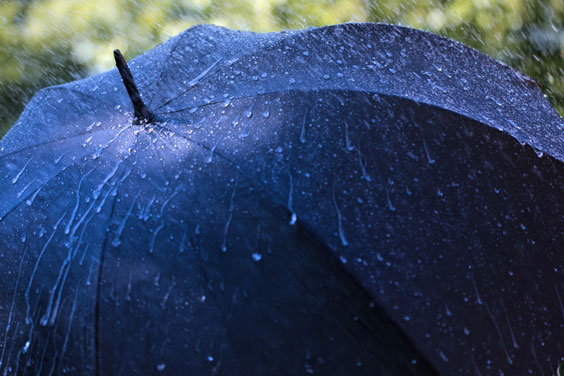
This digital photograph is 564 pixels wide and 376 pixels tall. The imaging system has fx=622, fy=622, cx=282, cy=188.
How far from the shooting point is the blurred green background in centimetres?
354

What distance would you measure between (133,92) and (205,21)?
2509mm

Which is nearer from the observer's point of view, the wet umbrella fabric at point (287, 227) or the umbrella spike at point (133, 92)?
the wet umbrella fabric at point (287, 227)

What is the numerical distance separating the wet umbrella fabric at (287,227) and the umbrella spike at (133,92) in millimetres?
27

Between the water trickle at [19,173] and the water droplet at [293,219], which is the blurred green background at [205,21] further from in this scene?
the water droplet at [293,219]

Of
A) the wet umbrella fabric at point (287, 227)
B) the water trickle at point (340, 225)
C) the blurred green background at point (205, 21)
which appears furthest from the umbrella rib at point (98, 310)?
the blurred green background at point (205, 21)

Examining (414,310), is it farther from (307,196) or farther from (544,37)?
(544,37)

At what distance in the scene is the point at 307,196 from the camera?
135cm

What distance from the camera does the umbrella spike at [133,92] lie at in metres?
1.48

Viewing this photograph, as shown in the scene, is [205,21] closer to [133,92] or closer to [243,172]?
[133,92]

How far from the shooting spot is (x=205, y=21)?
12.7ft

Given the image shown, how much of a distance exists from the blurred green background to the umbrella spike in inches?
91.6

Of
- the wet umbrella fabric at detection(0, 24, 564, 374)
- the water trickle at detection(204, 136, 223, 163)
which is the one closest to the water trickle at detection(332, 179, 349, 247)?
the wet umbrella fabric at detection(0, 24, 564, 374)

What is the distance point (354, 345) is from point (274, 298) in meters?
0.20

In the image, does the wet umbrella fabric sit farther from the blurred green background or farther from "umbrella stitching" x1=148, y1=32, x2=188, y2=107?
the blurred green background
